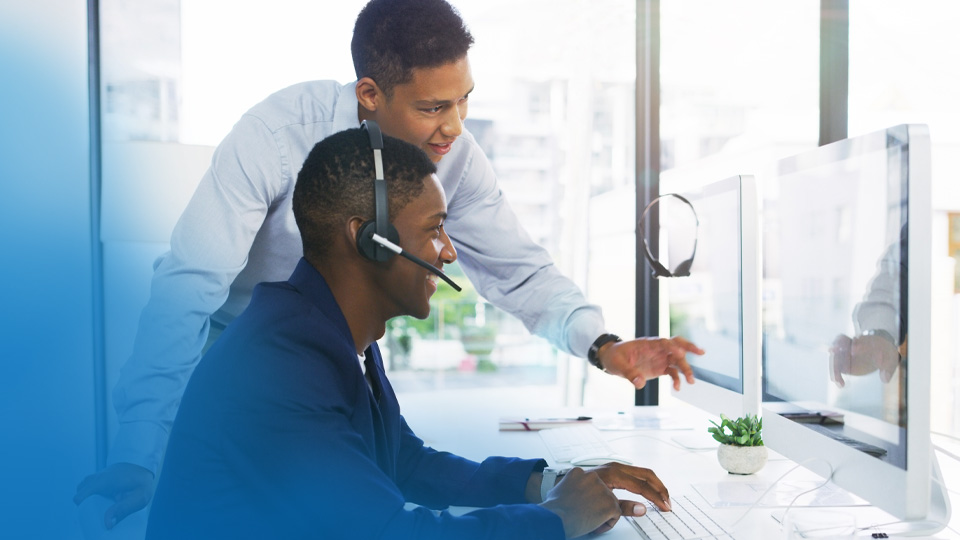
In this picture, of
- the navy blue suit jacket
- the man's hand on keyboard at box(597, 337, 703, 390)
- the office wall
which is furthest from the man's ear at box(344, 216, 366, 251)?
the man's hand on keyboard at box(597, 337, 703, 390)

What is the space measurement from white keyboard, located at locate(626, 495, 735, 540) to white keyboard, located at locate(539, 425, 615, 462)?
0.32 metres

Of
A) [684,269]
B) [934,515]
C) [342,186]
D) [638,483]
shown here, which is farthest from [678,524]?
[684,269]

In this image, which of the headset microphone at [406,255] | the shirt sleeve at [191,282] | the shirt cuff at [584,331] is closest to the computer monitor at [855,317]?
the shirt cuff at [584,331]

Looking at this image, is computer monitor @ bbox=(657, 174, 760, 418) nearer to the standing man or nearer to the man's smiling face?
the standing man

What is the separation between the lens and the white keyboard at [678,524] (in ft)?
2.93

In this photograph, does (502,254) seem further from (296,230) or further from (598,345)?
(296,230)

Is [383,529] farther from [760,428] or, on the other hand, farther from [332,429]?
[760,428]

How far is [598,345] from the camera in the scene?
1438 millimetres

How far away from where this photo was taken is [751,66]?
3.47 m

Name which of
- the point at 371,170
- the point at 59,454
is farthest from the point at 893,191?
the point at 59,454

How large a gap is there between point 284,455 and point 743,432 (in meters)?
0.81

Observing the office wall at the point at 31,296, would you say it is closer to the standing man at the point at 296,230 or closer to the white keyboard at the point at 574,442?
the standing man at the point at 296,230

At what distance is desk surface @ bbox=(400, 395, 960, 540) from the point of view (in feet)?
3.17

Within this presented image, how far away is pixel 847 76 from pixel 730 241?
0.57 metres
